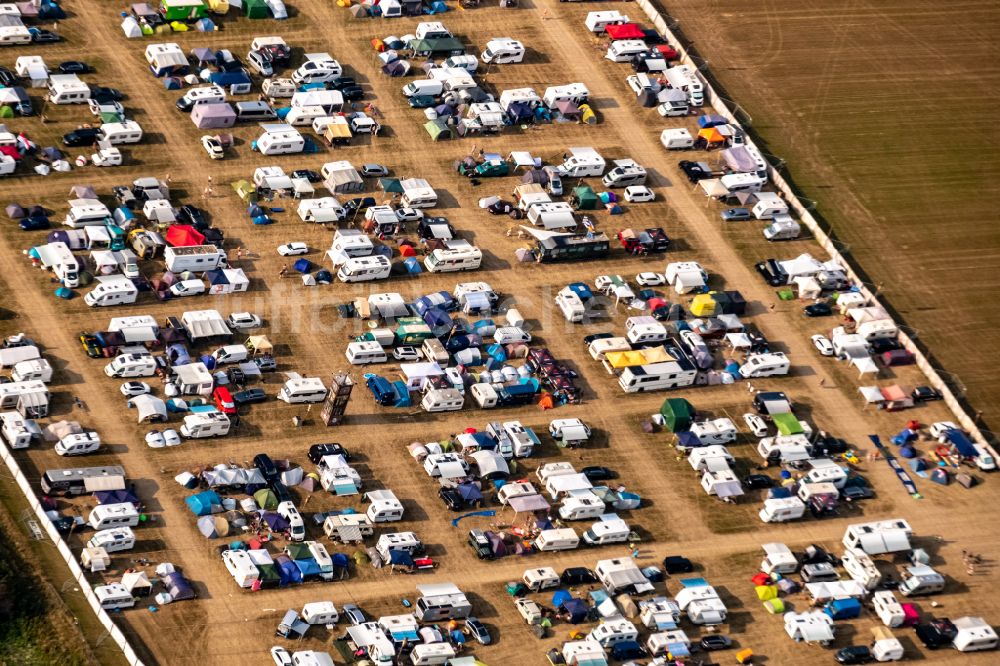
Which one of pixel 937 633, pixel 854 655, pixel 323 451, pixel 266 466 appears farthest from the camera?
pixel 323 451

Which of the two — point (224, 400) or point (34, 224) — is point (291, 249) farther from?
point (34, 224)

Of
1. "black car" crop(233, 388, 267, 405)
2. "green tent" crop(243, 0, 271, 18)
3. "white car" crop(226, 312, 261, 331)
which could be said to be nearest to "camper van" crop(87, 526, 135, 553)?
"black car" crop(233, 388, 267, 405)

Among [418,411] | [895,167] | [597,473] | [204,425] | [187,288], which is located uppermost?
[895,167]

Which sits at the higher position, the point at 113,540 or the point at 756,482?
the point at 756,482

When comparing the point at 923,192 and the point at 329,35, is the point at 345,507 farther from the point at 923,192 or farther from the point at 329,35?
the point at 923,192

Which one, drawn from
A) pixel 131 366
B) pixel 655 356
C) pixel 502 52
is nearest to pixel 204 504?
pixel 131 366

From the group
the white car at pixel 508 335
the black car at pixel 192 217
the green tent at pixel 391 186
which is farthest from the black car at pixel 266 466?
the green tent at pixel 391 186
